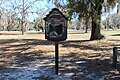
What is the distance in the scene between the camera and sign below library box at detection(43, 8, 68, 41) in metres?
9.17

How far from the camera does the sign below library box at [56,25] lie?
30.1 ft

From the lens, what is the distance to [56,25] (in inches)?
362

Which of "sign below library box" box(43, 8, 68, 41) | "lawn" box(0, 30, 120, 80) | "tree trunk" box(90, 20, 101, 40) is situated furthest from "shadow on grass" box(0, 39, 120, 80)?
"tree trunk" box(90, 20, 101, 40)

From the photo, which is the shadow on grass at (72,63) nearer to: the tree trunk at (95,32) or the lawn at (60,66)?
the lawn at (60,66)

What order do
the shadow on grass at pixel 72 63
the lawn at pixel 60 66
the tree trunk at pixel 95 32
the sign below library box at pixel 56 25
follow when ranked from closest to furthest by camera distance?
the lawn at pixel 60 66 → the sign below library box at pixel 56 25 → the shadow on grass at pixel 72 63 → the tree trunk at pixel 95 32

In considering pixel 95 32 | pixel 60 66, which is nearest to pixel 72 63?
pixel 60 66

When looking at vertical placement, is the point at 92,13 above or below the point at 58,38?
above

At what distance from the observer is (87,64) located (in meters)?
10.8

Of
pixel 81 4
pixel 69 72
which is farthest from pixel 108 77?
pixel 81 4

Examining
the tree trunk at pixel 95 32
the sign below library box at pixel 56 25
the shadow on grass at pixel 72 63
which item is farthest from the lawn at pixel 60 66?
the tree trunk at pixel 95 32

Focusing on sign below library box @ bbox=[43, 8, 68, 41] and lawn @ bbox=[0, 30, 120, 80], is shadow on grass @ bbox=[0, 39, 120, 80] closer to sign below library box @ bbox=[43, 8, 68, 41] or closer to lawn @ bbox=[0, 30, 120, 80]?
lawn @ bbox=[0, 30, 120, 80]

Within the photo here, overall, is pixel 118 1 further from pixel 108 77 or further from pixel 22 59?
pixel 108 77

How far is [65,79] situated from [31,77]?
118 centimetres

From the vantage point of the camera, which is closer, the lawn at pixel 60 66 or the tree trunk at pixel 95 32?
the lawn at pixel 60 66
